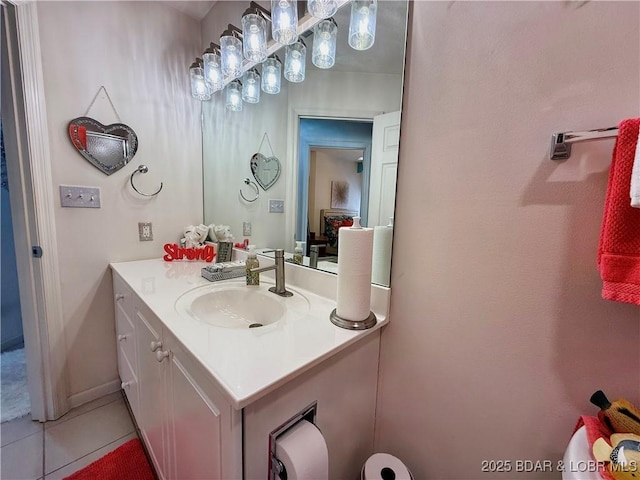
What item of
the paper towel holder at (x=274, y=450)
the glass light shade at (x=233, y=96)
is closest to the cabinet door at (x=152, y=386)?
the paper towel holder at (x=274, y=450)

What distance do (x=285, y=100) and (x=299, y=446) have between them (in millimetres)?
1336

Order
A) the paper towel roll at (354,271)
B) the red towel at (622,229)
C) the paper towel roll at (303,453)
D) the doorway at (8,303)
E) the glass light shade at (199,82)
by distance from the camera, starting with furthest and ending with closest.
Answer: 1. the doorway at (8,303)
2. the glass light shade at (199,82)
3. the paper towel roll at (354,271)
4. the paper towel roll at (303,453)
5. the red towel at (622,229)

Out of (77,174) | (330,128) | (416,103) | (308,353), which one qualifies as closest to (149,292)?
(308,353)

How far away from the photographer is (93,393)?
1.56m

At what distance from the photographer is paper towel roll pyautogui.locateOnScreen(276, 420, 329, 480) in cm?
60

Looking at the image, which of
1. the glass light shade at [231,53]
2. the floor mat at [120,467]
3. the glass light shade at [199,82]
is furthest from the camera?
the glass light shade at [199,82]

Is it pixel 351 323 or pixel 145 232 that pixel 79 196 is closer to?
pixel 145 232

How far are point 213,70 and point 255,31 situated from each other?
44 centimetres

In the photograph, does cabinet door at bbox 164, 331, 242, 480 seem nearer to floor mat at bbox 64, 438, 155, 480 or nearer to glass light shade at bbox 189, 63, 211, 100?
floor mat at bbox 64, 438, 155, 480

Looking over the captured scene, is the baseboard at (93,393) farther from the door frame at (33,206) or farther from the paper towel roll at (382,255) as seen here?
the paper towel roll at (382,255)

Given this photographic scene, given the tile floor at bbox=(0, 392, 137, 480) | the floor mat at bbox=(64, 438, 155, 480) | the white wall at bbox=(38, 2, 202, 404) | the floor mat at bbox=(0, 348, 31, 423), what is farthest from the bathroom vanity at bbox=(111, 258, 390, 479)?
the floor mat at bbox=(0, 348, 31, 423)

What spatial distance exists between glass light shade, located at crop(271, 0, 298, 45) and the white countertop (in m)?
0.99

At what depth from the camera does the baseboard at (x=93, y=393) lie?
1.50 meters

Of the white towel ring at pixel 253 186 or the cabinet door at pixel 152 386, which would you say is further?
the white towel ring at pixel 253 186
